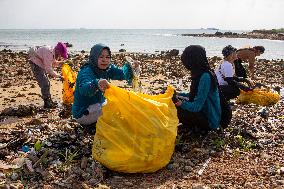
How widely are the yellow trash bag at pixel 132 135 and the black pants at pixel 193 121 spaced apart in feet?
4.14

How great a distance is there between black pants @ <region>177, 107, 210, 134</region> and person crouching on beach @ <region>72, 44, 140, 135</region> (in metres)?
1.17

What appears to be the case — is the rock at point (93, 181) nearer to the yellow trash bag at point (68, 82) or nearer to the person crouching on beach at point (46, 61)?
the yellow trash bag at point (68, 82)

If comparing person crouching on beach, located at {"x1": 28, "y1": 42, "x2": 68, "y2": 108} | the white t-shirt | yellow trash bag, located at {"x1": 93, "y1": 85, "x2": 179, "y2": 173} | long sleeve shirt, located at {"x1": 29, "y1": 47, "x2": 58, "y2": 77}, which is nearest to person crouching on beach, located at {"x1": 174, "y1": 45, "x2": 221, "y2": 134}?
yellow trash bag, located at {"x1": 93, "y1": 85, "x2": 179, "y2": 173}

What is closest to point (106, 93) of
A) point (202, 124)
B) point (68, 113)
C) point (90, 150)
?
point (90, 150)

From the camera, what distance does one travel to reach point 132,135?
5402mm

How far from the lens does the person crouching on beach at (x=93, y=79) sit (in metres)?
6.34

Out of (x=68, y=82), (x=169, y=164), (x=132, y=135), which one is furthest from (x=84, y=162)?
(x=68, y=82)

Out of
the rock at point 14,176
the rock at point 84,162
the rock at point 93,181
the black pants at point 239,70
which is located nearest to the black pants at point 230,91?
the black pants at point 239,70

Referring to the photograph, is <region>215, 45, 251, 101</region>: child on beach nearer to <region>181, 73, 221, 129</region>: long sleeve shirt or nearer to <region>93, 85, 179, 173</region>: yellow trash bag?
<region>181, 73, 221, 129</region>: long sleeve shirt

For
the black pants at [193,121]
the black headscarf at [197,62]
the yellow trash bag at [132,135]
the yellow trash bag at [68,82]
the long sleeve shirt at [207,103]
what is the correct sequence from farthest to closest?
the yellow trash bag at [68,82], the black pants at [193,121], the black headscarf at [197,62], the long sleeve shirt at [207,103], the yellow trash bag at [132,135]

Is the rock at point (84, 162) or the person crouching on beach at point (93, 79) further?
the person crouching on beach at point (93, 79)

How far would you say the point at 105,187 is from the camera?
496cm

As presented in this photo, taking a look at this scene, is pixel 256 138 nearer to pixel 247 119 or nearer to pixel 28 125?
pixel 247 119

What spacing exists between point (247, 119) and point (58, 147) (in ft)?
13.1
